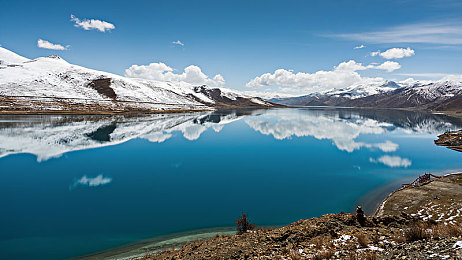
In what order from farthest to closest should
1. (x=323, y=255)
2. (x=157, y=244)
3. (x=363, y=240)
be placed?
(x=157, y=244) → (x=363, y=240) → (x=323, y=255)

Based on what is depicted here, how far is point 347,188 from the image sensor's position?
25.1 m

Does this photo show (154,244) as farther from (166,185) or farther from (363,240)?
(363,240)

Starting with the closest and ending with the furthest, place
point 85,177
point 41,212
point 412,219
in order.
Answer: point 412,219 → point 41,212 → point 85,177

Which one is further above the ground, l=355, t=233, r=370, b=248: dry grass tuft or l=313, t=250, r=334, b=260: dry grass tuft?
l=355, t=233, r=370, b=248: dry grass tuft

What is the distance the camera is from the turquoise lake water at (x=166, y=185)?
53.9 feet

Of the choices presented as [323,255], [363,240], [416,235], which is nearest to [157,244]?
[323,255]

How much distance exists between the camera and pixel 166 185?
1006 inches

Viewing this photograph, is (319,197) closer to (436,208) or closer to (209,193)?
(436,208)

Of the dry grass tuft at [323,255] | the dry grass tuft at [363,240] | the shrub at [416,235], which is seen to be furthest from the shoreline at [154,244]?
the shrub at [416,235]

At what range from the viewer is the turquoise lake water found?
16422mm

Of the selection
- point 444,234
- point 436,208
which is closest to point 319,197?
point 436,208

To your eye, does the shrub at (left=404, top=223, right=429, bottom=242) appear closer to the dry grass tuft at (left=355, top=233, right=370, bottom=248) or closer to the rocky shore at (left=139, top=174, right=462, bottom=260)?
the rocky shore at (left=139, top=174, right=462, bottom=260)

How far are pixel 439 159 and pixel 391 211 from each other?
31.9 metres

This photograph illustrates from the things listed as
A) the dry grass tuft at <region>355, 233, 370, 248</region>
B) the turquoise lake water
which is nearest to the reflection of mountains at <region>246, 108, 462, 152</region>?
the turquoise lake water
